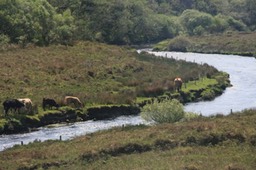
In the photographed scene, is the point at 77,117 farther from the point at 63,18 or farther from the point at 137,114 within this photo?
the point at 63,18

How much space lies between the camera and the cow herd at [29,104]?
49.4 meters

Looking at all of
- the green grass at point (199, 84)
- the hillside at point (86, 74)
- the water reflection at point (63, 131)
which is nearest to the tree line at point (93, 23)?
the hillside at point (86, 74)

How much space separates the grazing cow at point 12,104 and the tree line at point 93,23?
110ft

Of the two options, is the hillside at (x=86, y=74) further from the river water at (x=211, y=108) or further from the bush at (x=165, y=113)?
the bush at (x=165, y=113)

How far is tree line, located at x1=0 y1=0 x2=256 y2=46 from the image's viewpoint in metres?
87.4

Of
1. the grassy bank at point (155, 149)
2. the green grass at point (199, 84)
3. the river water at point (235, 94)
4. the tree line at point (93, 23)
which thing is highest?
the tree line at point (93, 23)

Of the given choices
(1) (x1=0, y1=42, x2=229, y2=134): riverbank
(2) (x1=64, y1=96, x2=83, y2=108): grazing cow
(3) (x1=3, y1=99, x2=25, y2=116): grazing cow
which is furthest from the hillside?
(3) (x1=3, y1=99, x2=25, y2=116): grazing cow

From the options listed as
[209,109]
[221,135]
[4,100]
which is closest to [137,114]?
[209,109]

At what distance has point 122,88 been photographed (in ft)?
215

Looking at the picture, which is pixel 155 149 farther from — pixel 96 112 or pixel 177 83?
pixel 177 83

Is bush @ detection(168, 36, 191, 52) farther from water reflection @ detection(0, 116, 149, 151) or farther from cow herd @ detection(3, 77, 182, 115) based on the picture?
cow herd @ detection(3, 77, 182, 115)

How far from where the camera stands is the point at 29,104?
51031 millimetres

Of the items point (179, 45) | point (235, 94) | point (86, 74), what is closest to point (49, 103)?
point (86, 74)

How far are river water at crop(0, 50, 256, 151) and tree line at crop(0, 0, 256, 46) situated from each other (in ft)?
89.3
